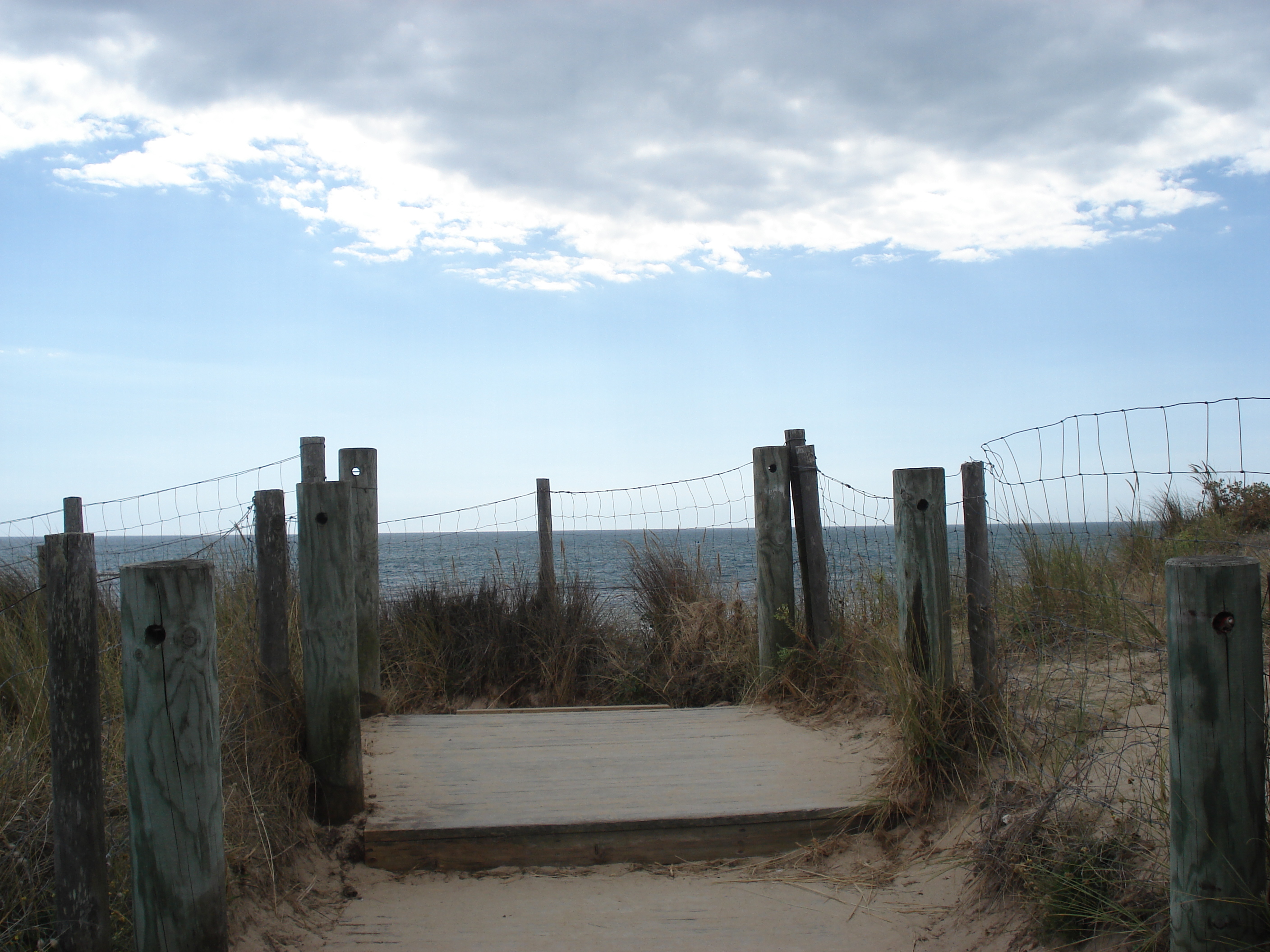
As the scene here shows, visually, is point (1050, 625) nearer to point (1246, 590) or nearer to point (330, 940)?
point (1246, 590)

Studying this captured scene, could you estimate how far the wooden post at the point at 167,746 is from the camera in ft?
8.17

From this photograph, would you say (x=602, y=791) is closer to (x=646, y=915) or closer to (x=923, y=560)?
(x=646, y=915)

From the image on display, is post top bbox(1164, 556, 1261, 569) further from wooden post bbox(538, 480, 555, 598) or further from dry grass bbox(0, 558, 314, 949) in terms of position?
wooden post bbox(538, 480, 555, 598)

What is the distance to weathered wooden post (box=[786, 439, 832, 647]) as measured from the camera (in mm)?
5758

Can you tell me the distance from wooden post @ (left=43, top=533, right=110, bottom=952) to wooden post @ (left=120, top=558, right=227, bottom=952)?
91 millimetres

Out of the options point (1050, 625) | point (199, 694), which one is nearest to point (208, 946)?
point (199, 694)

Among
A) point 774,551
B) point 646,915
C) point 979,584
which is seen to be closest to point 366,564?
point 774,551

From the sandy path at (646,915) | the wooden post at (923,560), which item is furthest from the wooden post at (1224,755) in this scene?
the wooden post at (923,560)

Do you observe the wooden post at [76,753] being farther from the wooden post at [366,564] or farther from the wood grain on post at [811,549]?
the wood grain on post at [811,549]

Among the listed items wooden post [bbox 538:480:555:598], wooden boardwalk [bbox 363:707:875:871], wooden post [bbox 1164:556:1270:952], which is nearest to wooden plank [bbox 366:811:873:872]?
wooden boardwalk [bbox 363:707:875:871]

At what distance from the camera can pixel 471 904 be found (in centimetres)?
335

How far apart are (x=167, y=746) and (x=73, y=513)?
220 inches

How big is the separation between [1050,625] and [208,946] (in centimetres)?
494

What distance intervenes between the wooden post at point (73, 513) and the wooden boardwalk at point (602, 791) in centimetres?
358
